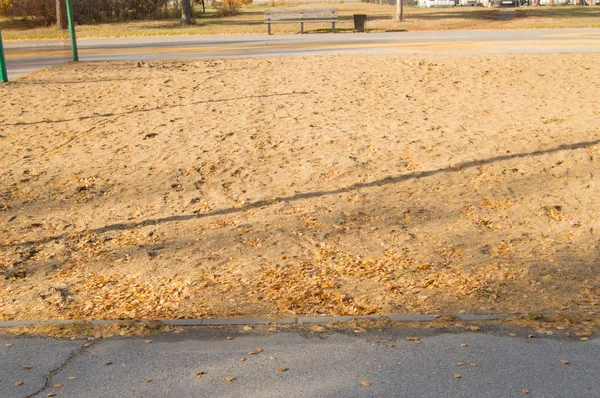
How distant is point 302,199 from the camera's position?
780 cm

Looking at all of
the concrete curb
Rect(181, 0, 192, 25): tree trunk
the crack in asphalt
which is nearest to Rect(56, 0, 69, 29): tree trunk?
Rect(181, 0, 192, 25): tree trunk

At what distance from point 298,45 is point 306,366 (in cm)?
1814

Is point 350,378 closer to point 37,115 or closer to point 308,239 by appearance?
point 308,239

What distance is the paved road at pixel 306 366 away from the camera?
405 centimetres

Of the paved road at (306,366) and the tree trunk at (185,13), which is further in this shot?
the tree trunk at (185,13)

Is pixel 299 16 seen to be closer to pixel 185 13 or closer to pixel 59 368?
pixel 185 13

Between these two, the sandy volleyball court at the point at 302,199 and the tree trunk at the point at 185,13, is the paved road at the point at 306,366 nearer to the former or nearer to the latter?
the sandy volleyball court at the point at 302,199

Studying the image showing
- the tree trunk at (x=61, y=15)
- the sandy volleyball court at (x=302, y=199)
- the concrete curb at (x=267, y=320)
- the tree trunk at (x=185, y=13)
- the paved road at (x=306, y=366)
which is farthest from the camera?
the tree trunk at (x=185, y=13)

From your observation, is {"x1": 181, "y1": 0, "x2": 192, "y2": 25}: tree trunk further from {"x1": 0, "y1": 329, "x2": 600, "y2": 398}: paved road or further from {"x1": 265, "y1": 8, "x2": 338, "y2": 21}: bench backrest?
{"x1": 0, "y1": 329, "x2": 600, "y2": 398}: paved road

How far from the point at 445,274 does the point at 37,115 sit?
8.36 metres

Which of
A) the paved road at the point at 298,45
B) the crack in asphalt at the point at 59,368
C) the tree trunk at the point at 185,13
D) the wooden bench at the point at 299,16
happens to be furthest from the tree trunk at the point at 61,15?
the crack in asphalt at the point at 59,368

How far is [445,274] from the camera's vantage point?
5.82 meters

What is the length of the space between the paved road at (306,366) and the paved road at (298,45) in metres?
13.6

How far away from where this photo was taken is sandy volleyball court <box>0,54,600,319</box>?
18.3 feet
